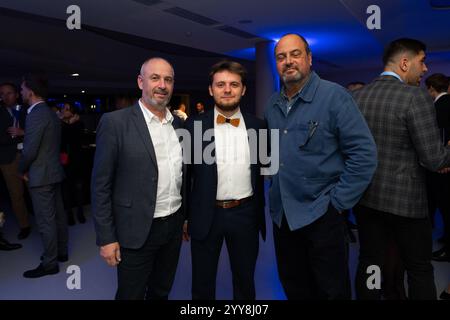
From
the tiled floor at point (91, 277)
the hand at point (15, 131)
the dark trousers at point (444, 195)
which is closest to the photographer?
the tiled floor at point (91, 277)

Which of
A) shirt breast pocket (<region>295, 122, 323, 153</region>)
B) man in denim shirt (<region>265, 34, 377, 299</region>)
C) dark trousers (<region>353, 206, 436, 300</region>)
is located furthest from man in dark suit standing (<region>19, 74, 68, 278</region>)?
dark trousers (<region>353, 206, 436, 300</region>)

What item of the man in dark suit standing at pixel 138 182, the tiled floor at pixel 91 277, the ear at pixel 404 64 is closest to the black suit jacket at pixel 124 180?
the man in dark suit standing at pixel 138 182

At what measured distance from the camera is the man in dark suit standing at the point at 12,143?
3902 mm

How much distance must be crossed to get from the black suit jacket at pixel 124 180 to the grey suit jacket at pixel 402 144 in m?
1.25

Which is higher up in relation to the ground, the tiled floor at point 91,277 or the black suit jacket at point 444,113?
the black suit jacket at point 444,113

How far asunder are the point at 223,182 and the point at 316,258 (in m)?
0.63

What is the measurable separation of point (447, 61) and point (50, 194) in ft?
42.0

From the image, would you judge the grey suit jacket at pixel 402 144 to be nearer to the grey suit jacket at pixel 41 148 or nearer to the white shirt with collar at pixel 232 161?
the white shirt with collar at pixel 232 161

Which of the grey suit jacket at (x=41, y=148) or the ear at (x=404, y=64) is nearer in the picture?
the ear at (x=404, y=64)

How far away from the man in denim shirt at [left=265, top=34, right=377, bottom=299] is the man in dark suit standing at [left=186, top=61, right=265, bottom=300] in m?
0.18

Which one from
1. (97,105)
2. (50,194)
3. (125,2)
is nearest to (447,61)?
(125,2)

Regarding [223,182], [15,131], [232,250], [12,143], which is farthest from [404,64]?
[12,143]

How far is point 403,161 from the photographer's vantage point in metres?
1.91
